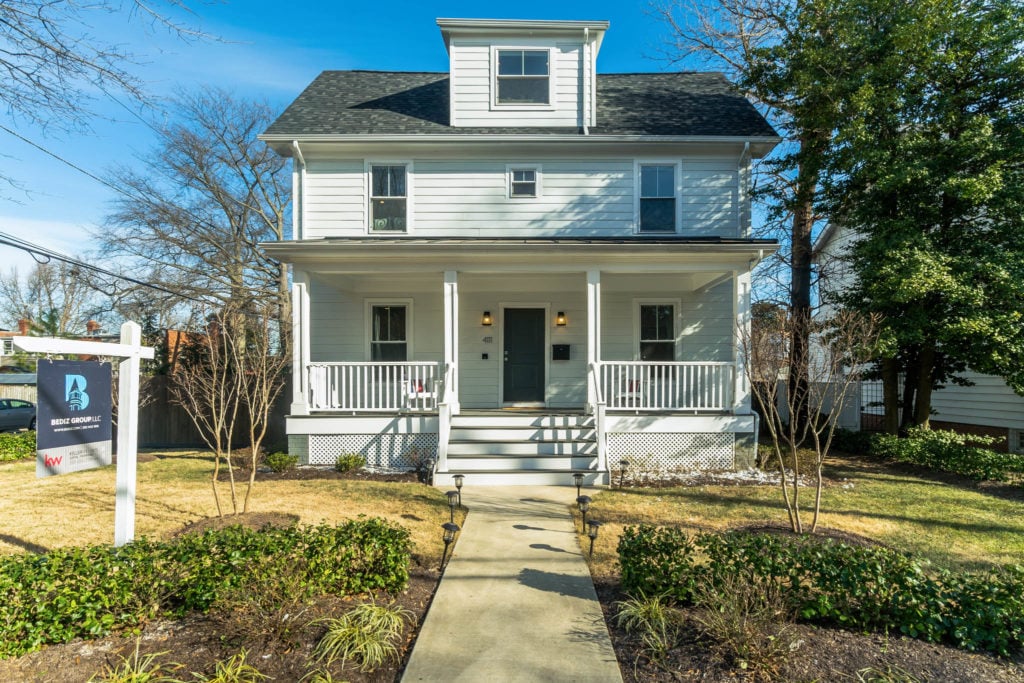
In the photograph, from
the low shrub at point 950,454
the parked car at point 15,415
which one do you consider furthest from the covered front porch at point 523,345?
the parked car at point 15,415

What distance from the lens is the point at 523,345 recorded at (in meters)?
11.4

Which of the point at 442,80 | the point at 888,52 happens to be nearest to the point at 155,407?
the point at 442,80

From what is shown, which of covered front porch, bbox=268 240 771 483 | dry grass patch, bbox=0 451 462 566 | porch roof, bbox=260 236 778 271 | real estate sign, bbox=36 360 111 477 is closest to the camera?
real estate sign, bbox=36 360 111 477

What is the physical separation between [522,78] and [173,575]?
10.6m

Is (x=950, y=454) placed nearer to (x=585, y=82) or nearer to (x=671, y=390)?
(x=671, y=390)

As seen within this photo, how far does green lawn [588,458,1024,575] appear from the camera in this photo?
546cm

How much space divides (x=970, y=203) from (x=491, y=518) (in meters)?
9.30

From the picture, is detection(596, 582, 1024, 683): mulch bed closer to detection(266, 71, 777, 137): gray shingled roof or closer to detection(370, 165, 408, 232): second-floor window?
detection(370, 165, 408, 232): second-floor window

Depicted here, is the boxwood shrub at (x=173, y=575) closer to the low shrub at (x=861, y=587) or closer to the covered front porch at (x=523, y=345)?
the low shrub at (x=861, y=587)

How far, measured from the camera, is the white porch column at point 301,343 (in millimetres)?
9469

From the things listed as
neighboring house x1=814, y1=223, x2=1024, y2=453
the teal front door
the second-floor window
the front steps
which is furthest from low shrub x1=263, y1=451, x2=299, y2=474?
neighboring house x1=814, y1=223, x2=1024, y2=453

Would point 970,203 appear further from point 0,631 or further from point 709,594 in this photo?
point 0,631

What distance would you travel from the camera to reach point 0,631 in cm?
333

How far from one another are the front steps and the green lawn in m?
0.84
